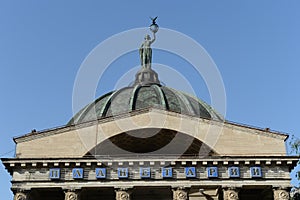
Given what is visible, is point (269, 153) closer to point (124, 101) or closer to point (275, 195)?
point (275, 195)

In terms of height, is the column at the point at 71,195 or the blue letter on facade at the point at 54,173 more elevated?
the blue letter on facade at the point at 54,173

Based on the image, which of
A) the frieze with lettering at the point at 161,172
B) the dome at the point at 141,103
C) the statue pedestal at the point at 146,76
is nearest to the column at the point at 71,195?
the frieze with lettering at the point at 161,172

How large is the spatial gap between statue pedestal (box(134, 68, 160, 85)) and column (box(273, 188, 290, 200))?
19.9 metres

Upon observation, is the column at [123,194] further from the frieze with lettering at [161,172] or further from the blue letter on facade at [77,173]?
the blue letter on facade at [77,173]

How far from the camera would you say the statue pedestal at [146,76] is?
154 feet

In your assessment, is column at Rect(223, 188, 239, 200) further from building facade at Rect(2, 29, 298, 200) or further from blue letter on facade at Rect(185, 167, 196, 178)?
blue letter on facade at Rect(185, 167, 196, 178)

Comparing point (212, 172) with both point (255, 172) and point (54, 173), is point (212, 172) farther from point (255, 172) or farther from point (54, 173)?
point (54, 173)

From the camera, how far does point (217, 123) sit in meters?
31.8

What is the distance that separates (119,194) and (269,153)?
31.4 feet

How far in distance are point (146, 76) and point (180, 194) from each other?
66.3ft

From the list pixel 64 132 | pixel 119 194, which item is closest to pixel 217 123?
pixel 119 194

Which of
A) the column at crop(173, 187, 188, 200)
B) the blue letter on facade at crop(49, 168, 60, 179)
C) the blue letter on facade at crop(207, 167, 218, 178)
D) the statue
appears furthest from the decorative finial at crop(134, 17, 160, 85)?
the column at crop(173, 187, 188, 200)

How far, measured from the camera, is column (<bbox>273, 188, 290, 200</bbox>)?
28953 millimetres

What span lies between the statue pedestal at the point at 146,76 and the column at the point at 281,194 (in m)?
19.9
